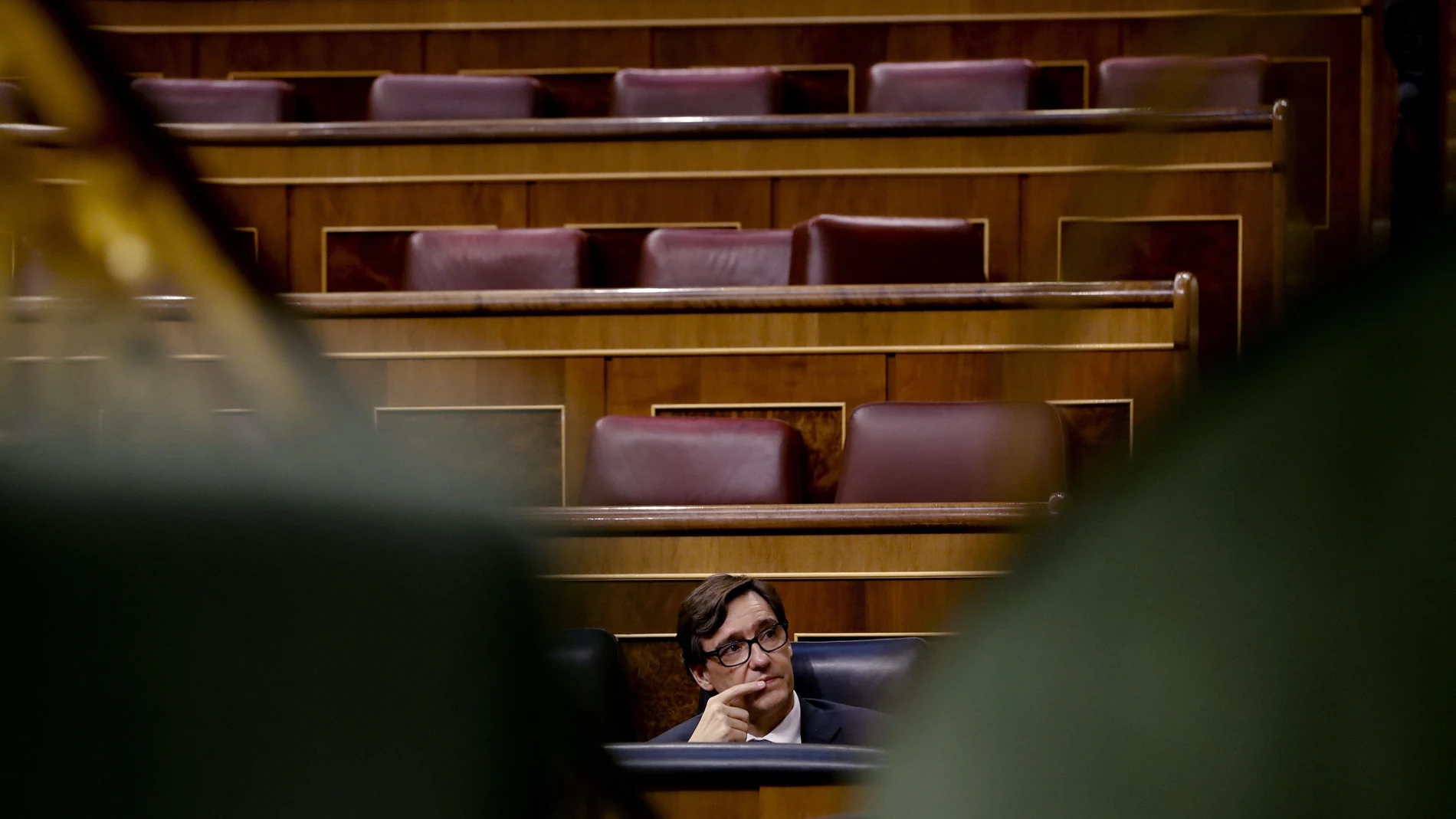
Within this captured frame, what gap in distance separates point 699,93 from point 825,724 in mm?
810

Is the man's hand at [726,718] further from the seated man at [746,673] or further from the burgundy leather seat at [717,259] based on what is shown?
the burgundy leather seat at [717,259]

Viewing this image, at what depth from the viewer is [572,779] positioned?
18 cm

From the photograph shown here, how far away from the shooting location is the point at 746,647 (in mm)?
747

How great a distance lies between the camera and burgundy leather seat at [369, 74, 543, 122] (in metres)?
1.40

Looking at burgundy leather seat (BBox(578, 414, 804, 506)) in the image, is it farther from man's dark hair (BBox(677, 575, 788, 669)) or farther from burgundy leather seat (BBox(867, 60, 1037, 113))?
burgundy leather seat (BBox(867, 60, 1037, 113))

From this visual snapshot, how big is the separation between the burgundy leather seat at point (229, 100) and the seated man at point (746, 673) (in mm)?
→ 884

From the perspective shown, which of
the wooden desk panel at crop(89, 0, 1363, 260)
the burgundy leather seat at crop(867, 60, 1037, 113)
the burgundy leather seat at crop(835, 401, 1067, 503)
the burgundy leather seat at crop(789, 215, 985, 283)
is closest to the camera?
the burgundy leather seat at crop(835, 401, 1067, 503)

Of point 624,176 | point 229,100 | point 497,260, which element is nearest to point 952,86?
point 624,176

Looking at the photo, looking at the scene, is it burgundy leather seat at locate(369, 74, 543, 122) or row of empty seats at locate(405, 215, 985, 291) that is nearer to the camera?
row of empty seats at locate(405, 215, 985, 291)

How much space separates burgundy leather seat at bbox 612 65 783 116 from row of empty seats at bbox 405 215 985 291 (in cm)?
26

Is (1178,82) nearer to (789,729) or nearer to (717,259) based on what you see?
(789,729)

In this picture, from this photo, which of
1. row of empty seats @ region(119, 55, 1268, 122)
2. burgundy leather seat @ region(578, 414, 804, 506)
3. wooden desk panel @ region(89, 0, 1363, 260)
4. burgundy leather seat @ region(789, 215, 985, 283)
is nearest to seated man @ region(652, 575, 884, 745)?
burgundy leather seat @ region(578, 414, 804, 506)

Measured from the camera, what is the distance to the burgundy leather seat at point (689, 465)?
0.87 m

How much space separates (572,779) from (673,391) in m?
0.78
